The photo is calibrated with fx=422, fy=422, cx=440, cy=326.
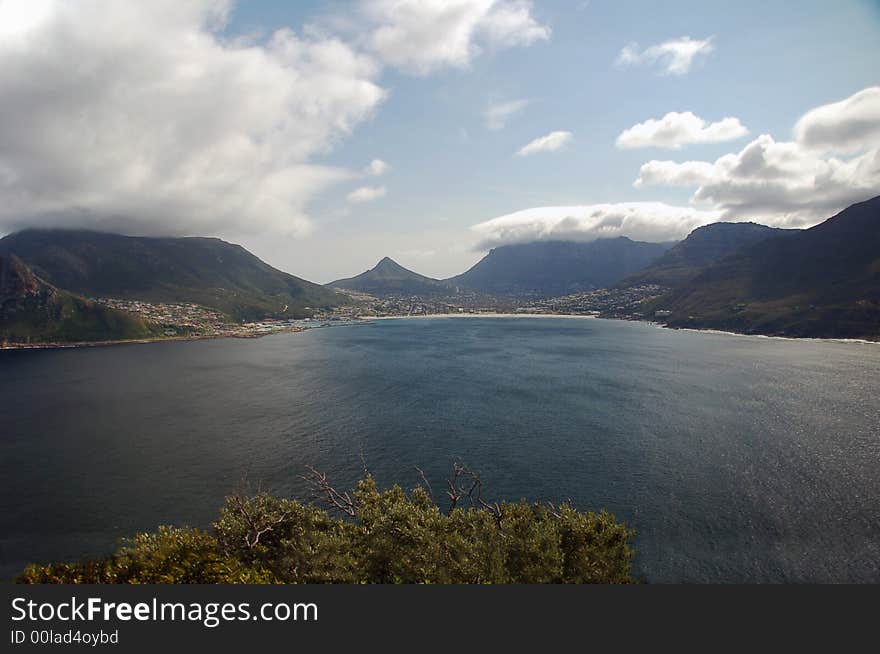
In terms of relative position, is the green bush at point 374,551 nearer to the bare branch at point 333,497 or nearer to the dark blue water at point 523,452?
the bare branch at point 333,497

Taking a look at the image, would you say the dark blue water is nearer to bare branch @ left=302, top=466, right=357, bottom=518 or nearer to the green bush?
bare branch @ left=302, top=466, right=357, bottom=518

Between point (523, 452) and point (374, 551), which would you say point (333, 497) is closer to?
point (374, 551)

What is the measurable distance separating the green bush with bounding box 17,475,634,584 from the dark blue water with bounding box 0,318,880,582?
22.6 m

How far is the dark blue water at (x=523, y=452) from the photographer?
6228cm

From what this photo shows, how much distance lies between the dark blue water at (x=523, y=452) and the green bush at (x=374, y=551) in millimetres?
22616

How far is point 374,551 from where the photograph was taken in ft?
125

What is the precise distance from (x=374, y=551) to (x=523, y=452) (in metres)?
61.3

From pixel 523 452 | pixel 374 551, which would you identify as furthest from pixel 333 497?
pixel 523 452

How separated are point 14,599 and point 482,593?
21824mm

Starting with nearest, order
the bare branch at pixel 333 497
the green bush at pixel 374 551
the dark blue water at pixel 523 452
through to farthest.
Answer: the green bush at pixel 374 551 < the bare branch at pixel 333 497 < the dark blue water at pixel 523 452

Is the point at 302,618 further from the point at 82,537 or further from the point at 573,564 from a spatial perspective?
the point at 82,537

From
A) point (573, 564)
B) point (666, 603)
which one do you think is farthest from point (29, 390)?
point (666, 603)

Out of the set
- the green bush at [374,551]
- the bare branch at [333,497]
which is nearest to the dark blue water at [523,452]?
the bare branch at [333,497]

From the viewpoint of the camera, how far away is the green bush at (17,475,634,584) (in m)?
31.8
